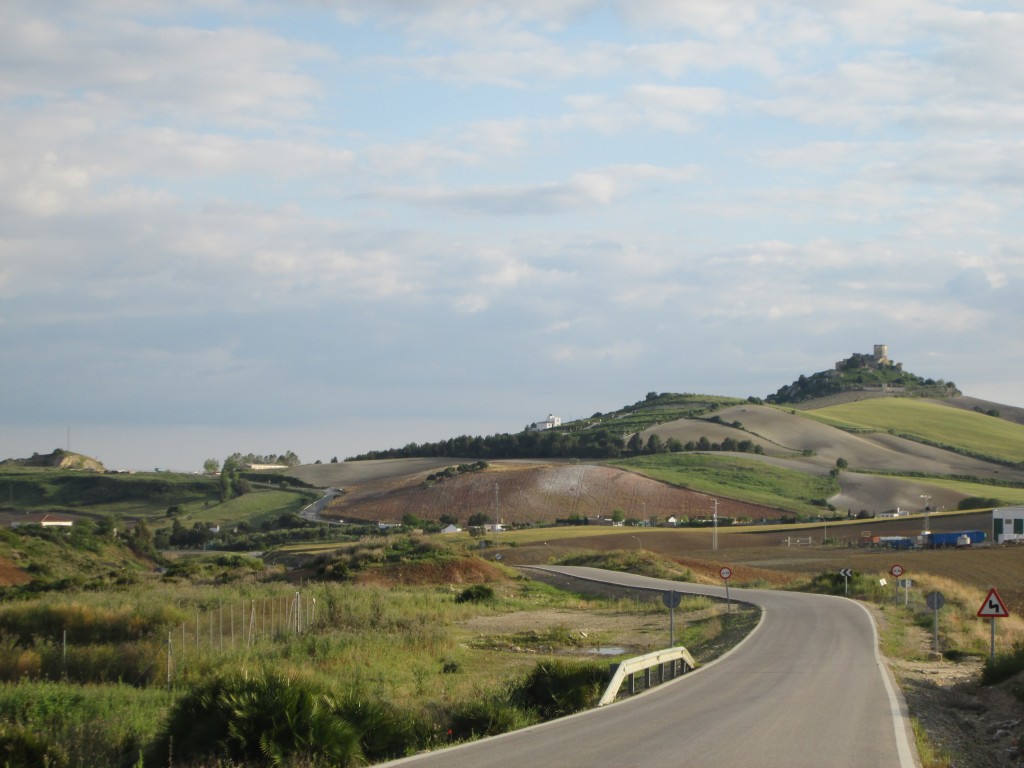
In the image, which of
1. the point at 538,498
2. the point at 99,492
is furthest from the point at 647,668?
the point at 99,492

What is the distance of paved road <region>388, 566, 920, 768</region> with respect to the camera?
1228 cm

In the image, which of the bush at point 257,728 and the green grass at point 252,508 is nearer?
the bush at point 257,728

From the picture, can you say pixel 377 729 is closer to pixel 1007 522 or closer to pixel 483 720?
pixel 483 720

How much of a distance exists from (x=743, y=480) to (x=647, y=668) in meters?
116

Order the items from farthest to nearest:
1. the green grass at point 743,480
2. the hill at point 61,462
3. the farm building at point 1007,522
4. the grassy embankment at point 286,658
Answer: the hill at point 61,462, the green grass at point 743,480, the farm building at point 1007,522, the grassy embankment at point 286,658

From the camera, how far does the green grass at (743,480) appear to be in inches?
4909

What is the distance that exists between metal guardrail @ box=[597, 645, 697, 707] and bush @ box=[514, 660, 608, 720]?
0.81 ft

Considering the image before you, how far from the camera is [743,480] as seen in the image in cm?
13350

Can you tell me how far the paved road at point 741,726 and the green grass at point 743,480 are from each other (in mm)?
101293

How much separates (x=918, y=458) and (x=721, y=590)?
→ 115 metres

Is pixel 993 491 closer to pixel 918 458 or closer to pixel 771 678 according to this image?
pixel 918 458

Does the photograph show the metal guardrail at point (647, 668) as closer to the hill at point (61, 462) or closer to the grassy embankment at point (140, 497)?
the grassy embankment at point (140, 497)

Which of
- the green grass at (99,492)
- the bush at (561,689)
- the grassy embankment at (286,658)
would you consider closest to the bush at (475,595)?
the grassy embankment at (286,658)

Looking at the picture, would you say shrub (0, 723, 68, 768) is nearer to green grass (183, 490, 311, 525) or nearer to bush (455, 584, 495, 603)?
bush (455, 584, 495, 603)
